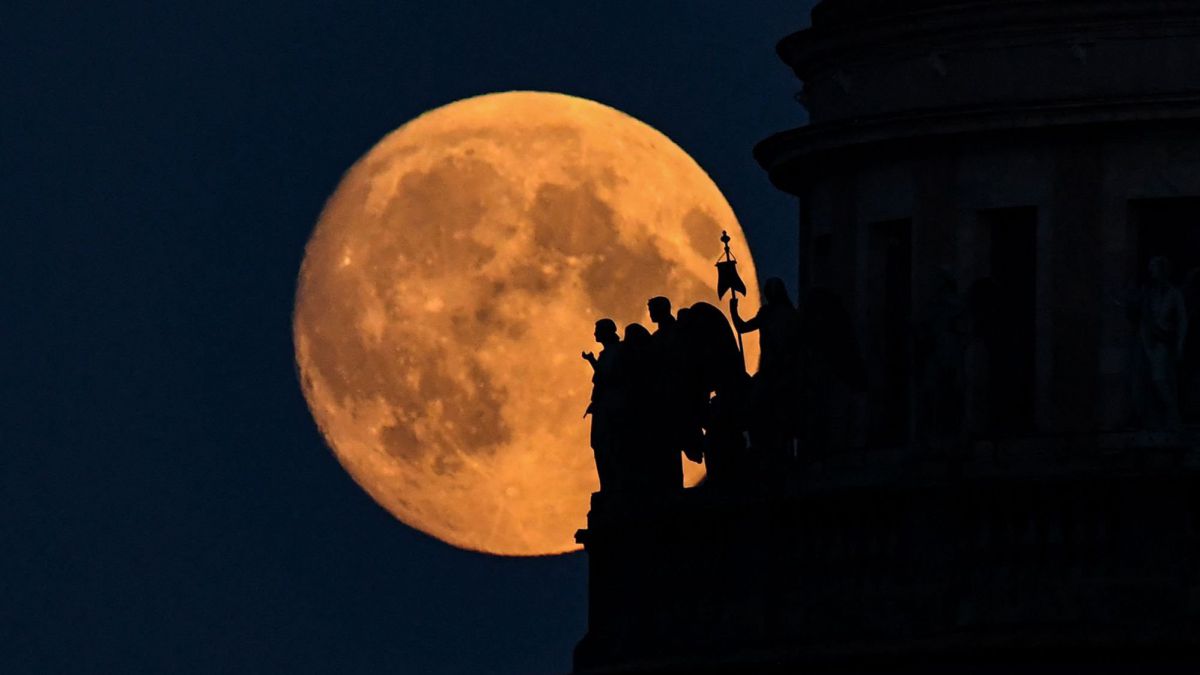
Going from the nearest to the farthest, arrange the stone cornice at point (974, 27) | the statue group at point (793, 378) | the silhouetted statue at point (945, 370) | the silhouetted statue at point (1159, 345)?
the silhouetted statue at point (1159, 345) < the statue group at point (793, 378) < the silhouetted statue at point (945, 370) < the stone cornice at point (974, 27)

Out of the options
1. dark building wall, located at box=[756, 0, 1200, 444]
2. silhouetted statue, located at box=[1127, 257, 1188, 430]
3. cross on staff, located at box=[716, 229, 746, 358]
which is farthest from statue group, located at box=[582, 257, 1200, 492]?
dark building wall, located at box=[756, 0, 1200, 444]

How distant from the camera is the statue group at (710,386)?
126 metres

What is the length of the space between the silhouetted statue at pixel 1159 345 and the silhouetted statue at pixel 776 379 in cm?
540

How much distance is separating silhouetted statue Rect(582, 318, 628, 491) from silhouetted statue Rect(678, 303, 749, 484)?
0.93 metres

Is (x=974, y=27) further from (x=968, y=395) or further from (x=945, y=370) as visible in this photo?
(x=945, y=370)

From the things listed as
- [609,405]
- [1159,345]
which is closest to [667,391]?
[609,405]

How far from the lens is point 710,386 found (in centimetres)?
12800

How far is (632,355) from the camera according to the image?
128 meters

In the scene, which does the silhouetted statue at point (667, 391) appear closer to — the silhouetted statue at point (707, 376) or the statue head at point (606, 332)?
the silhouetted statue at point (707, 376)

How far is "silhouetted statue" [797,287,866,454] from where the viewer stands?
415ft

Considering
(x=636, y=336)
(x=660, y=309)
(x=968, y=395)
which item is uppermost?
(x=660, y=309)

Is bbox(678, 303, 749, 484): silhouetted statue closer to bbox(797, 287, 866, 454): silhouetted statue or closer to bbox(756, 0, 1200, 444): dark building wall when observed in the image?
bbox(797, 287, 866, 454): silhouetted statue

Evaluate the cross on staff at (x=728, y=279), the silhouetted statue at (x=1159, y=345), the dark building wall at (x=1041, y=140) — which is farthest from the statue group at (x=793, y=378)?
the dark building wall at (x=1041, y=140)

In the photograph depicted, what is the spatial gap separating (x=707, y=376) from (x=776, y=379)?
85.5 inches
